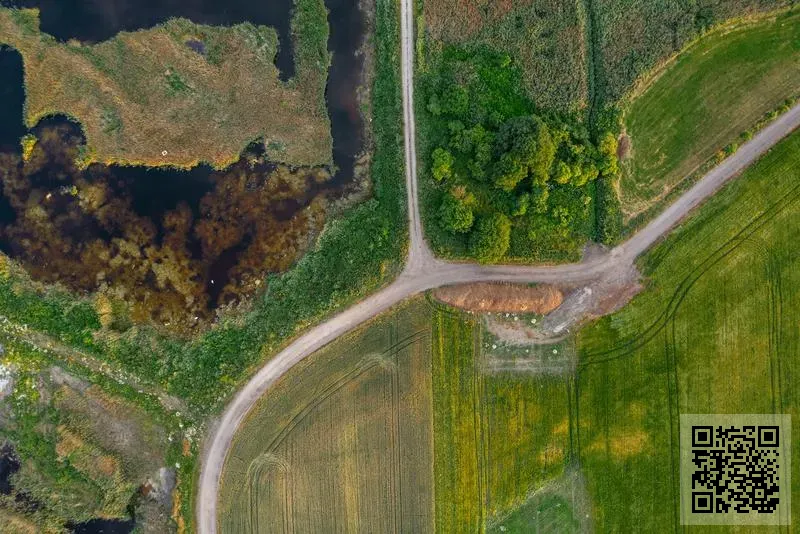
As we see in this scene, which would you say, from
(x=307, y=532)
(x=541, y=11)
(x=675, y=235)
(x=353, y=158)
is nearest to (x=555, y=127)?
(x=541, y=11)

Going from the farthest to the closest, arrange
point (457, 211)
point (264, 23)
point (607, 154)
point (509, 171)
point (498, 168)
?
point (264, 23) → point (607, 154) → point (457, 211) → point (498, 168) → point (509, 171)

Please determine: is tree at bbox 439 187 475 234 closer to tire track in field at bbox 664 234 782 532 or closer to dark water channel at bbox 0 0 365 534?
dark water channel at bbox 0 0 365 534

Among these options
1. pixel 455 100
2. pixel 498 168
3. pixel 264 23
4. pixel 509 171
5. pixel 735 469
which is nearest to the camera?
pixel 509 171

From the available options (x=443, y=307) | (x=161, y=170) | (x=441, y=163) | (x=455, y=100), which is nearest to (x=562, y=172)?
(x=441, y=163)

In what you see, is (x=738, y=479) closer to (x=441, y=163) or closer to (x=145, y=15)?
(x=441, y=163)

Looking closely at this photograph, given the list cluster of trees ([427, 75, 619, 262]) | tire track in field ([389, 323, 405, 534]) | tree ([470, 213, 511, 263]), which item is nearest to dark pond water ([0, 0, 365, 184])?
cluster of trees ([427, 75, 619, 262])

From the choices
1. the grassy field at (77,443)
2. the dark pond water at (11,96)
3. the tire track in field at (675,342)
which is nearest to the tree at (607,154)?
the tire track in field at (675,342)

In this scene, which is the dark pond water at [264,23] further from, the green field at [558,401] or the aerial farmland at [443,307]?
the green field at [558,401]
